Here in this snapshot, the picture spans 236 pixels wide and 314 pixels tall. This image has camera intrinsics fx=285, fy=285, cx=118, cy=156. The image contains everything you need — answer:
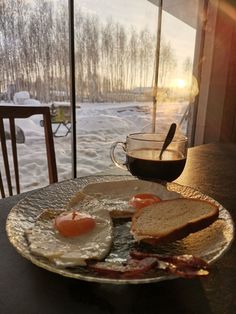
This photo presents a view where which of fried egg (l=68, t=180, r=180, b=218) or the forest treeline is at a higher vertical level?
the forest treeline

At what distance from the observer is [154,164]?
728 mm

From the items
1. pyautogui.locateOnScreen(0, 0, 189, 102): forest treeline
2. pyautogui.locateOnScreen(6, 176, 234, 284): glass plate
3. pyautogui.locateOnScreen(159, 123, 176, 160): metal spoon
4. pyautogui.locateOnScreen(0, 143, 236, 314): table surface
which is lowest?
pyautogui.locateOnScreen(0, 143, 236, 314): table surface

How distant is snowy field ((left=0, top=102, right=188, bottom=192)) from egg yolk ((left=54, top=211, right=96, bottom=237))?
82.7 inches

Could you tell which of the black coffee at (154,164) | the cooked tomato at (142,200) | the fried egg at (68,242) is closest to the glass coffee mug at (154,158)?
the black coffee at (154,164)

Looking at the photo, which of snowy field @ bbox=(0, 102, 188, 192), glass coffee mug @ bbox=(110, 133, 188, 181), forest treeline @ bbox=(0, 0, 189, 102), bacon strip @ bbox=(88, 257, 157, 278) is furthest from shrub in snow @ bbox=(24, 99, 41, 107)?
bacon strip @ bbox=(88, 257, 157, 278)

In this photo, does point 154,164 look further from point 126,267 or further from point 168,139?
point 126,267

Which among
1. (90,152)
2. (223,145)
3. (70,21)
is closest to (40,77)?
(70,21)

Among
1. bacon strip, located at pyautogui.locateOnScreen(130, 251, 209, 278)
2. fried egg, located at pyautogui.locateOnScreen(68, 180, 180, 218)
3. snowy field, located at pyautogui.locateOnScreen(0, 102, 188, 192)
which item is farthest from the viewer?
snowy field, located at pyautogui.locateOnScreen(0, 102, 188, 192)

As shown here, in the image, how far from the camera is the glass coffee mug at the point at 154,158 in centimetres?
73

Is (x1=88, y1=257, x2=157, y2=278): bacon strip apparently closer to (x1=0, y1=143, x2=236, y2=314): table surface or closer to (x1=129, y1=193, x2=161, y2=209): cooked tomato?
(x1=0, y1=143, x2=236, y2=314): table surface

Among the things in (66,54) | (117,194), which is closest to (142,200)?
(117,194)

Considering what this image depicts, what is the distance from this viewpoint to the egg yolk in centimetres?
44

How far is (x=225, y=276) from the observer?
45cm

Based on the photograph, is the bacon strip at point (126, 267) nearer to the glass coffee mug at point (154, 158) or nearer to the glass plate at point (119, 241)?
the glass plate at point (119, 241)
